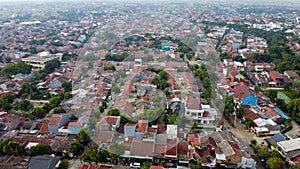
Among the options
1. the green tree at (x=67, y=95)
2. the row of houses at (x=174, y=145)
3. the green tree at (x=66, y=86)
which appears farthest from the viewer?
the green tree at (x=66, y=86)

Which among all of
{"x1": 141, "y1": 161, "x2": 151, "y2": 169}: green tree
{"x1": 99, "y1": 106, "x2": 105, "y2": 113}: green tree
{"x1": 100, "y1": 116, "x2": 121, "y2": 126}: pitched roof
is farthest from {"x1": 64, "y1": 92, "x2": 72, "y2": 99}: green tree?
{"x1": 141, "y1": 161, "x2": 151, "y2": 169}: green tree

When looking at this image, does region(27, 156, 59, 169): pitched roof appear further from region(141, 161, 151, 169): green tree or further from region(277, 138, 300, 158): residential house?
region(277, 138, 300, 158): residential house

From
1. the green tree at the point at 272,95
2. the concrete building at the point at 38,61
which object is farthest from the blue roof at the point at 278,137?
the concrete building at the point at 38,61

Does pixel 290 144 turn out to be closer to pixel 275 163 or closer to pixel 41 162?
pixel 275 163

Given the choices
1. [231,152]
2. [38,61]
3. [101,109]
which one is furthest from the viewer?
[38,61]

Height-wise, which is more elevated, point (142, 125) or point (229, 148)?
point (142, 125)

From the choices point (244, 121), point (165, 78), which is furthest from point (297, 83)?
point (165, 78)

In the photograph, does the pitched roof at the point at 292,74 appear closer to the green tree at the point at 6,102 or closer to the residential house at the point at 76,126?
the residential house at the point at 76,126

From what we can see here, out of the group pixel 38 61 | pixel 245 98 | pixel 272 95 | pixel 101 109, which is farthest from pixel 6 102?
pixel 272 95

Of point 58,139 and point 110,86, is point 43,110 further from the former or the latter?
point 110,86
